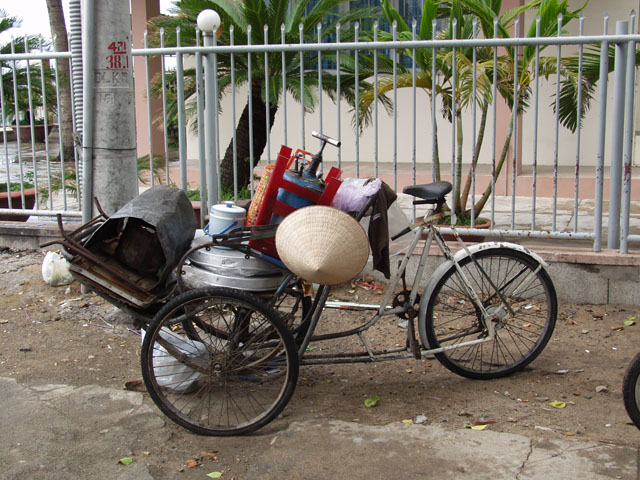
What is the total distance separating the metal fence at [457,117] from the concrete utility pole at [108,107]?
619 mm

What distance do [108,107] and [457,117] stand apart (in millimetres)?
3186

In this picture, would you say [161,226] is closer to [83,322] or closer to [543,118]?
[83,322]

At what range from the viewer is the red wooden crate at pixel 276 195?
3646mm

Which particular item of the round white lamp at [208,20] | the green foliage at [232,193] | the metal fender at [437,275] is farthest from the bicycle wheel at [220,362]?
the green foliage at [232,193]

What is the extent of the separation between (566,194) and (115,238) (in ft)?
23.3

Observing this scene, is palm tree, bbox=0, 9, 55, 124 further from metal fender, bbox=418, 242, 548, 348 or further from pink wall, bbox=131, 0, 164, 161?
metal fender, bbox=418, 242, 548, 348

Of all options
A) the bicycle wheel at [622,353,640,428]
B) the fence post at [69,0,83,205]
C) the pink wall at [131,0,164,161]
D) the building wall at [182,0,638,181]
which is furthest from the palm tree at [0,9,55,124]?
the bicycle wheel at [622,353,640,428]

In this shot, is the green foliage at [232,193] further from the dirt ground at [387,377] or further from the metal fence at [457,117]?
the dirt ground at [387,377]

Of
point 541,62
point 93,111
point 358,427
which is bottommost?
point 358,427

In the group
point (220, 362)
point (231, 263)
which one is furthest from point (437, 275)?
point (220, 362)

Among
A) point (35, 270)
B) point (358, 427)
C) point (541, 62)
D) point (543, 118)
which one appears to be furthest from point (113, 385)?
point (543, 118)

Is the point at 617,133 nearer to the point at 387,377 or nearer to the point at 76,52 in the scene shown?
the point at 387,377

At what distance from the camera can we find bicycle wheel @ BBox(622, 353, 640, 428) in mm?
3298

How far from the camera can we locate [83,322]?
527cm
